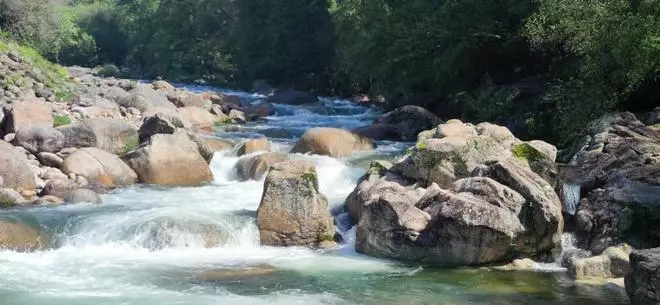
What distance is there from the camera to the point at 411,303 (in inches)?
492

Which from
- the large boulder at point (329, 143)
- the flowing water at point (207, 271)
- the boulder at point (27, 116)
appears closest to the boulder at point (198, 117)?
the boulder at point (27, 116)

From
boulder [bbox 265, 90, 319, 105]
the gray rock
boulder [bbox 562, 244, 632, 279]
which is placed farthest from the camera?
boulder [bbox 265, 90, 319, 105]

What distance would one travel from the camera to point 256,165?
22.8 m

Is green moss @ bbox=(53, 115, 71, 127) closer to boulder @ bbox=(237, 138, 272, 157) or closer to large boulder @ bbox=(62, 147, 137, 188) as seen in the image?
large boulder @ bbox=(62, 147, 137, 188)

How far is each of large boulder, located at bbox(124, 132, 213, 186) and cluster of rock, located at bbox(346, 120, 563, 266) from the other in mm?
6760

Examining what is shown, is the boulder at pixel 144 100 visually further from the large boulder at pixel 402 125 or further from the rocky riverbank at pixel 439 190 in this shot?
the large boulder at pixel 402 125

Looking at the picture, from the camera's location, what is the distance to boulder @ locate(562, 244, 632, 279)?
45.4 ft

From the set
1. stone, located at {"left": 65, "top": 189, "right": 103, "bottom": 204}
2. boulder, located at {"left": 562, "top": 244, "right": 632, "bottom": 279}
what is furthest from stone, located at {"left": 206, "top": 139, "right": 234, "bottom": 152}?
boulder, located at {"left": 562, "top": 244, "right": 632, "bottom": 279}

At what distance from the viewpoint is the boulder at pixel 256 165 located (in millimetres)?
22609

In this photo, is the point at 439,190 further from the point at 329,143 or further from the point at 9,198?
the point at 9,198

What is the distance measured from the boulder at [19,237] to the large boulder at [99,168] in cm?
487

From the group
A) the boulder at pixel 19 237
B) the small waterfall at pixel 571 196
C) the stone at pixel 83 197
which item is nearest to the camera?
the boulder at pixel 19 237

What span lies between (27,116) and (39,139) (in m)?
2.71

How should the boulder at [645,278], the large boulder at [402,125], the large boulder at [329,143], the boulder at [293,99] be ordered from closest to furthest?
the boulder at [645,278]
the large boulder at [329,143]
the large boulder at [402,125]
the boulder at [293,99]
